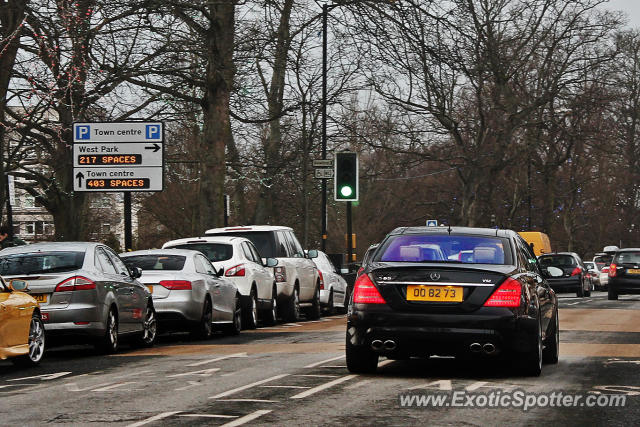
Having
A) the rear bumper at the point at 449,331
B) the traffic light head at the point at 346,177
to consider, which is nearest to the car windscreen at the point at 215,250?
the traffic light head at the point at 346,177

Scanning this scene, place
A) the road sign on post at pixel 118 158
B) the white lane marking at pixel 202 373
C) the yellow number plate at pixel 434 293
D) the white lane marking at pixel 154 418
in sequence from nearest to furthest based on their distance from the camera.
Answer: the white lane marking at pixel 154 418
the yellow number plate at pixel 434 293
the white lane marking at pixel 202 373
the road sign on post at pixel 118 158

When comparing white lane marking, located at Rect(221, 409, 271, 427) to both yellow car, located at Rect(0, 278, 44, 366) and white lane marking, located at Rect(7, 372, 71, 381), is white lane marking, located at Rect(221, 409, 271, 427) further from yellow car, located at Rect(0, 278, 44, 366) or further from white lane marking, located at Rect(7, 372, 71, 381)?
yellow car, located at Rect(0, 278, 44, 366)

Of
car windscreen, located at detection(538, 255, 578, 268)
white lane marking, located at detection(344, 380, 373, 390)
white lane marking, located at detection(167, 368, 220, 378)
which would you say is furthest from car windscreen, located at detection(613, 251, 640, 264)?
white lane marking, located at detection(344, 380, 373, 390)

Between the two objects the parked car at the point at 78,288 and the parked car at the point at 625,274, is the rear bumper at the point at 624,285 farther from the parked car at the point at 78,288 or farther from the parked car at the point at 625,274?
the parked car at the point at 78,288

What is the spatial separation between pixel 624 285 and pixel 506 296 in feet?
99.0

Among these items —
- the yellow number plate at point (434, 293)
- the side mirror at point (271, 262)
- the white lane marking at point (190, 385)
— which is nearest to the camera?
the white lane marking at point (190, 385)

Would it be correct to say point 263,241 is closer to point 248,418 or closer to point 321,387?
point 321,387

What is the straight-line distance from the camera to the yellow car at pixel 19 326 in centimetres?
1411

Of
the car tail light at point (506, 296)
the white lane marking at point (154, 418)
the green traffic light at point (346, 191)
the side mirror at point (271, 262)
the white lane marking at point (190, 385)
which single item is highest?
the green traffic light at point (346, 191)

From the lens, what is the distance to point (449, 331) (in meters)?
12.0

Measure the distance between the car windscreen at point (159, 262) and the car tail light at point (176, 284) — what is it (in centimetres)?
43

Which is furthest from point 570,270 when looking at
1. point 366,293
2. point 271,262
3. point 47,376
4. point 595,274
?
point 366,293

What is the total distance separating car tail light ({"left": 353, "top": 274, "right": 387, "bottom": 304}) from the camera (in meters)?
12.4

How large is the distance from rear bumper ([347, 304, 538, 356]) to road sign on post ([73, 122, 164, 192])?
1552 cm
